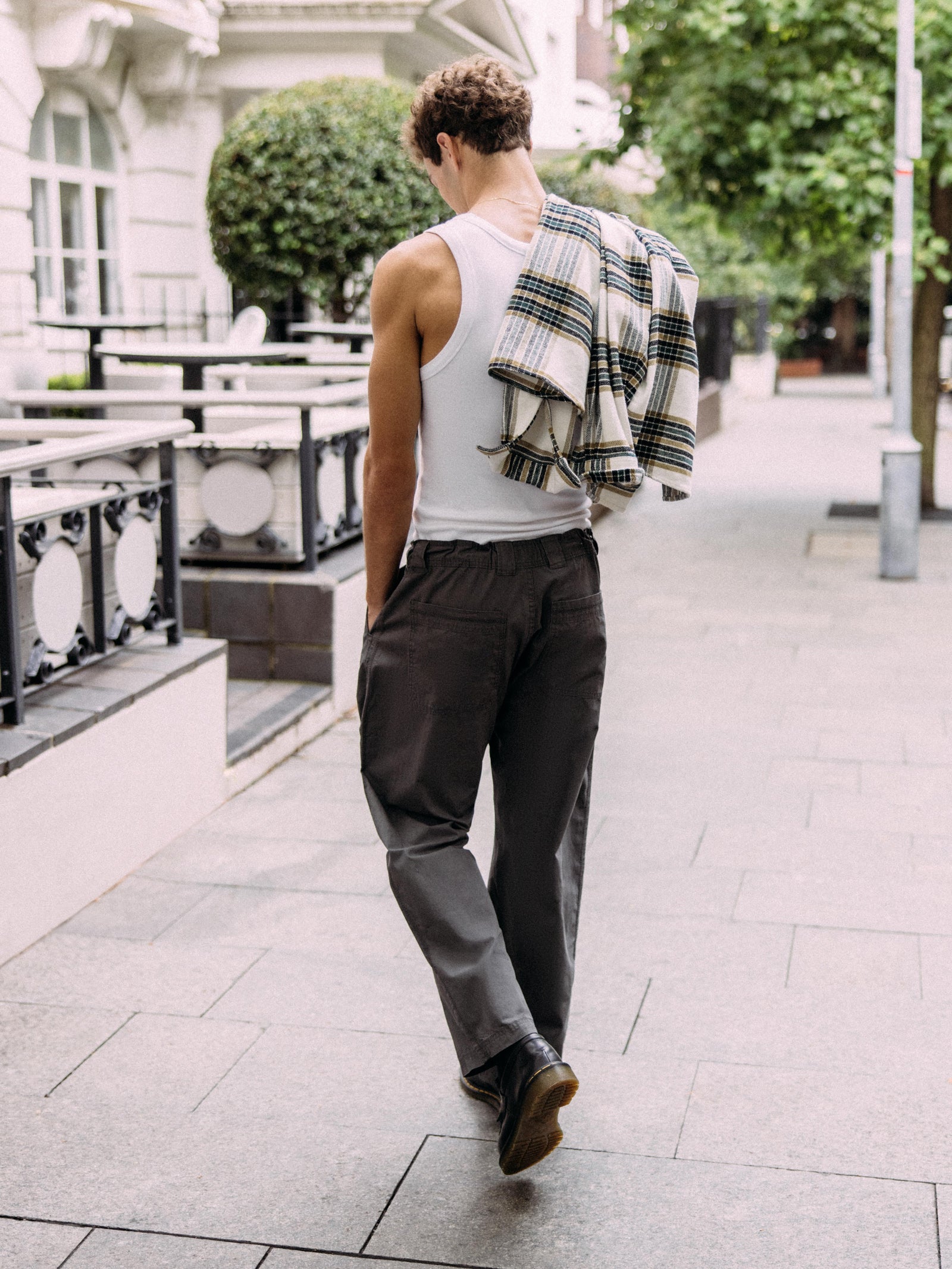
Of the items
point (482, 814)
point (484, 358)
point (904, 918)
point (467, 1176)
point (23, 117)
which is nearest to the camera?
point (484, 358)

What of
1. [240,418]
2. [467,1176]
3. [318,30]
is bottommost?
[467,1176]

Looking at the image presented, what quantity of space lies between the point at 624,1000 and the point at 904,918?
3.20 ft

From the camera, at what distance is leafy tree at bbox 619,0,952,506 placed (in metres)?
10.5

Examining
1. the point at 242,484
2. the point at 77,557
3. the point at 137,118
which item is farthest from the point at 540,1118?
the point at 137,118

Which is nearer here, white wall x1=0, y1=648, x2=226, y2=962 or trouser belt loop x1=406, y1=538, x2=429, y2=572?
trouser belt loop x1=406, y1=538, x2=429, y2=572

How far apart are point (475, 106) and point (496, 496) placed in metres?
0.68

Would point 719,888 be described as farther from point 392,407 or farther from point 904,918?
point 392,407

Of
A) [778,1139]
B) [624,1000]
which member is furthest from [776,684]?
[778,1139]

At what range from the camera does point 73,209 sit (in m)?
14.0

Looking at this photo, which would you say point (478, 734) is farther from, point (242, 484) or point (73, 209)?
point (73, 209)

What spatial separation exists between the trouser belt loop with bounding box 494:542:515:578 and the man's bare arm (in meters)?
0.19

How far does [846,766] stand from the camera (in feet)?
18.9

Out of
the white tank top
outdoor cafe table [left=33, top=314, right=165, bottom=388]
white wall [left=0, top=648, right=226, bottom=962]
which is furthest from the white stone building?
the white tank top

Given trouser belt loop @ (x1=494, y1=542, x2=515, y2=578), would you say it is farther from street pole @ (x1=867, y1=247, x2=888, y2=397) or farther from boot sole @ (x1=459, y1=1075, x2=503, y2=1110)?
street pole @ (x1=867, y1=247, x2=888, y2=397)
